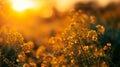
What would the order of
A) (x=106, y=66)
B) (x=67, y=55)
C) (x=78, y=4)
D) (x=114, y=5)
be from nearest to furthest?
(x=106, y=66)
(x=67, y=55)
(x=114, y=5)
(x=78, y=4)

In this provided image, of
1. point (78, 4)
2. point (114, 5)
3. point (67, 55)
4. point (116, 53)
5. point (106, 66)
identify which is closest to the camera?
point (106, 66)

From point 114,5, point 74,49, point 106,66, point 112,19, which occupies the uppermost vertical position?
point 114,5

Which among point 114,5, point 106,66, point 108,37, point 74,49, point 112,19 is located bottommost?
point 106,66

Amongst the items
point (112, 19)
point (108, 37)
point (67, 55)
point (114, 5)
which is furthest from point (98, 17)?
point (114, 5)

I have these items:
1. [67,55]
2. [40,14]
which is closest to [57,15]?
[40,14]

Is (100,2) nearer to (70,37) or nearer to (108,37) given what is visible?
(108,37)

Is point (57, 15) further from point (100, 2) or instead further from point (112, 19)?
point (112, 19)

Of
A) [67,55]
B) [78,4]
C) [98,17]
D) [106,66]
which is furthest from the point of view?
[78,4]

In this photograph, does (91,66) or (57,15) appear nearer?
(91,66)

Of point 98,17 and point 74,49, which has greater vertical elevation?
point 98,17
